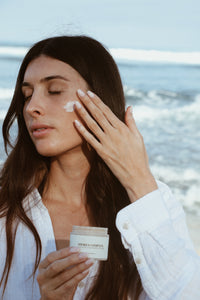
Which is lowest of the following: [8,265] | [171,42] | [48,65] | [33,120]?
[171,42]

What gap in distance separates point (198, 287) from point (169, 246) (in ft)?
0.68

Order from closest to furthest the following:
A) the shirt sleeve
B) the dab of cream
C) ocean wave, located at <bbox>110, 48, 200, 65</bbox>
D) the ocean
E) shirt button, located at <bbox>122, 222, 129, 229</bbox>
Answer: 1. the shirt sleeve
2. shirt button, located at <bbox>122, 222, 129, 229</bbox>
3. the dab of cream
4. the ocean
5. ocean wave, located at <bbox>110, 48, 200, 65</bbox>

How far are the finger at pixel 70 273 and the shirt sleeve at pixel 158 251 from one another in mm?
350

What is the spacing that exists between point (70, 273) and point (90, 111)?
878 mm

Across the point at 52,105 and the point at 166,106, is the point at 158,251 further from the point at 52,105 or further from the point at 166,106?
the point at 166,106

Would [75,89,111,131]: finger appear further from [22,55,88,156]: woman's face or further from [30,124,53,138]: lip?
[30,124,53,138]: lip

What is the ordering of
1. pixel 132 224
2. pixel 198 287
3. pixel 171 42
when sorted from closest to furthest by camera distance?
pixel 198 287 → pixel 132 224 → pixel 171 42

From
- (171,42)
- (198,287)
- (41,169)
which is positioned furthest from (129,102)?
(198,287)

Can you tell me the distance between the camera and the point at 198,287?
1.82 metres

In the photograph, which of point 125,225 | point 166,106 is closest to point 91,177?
point 125,225

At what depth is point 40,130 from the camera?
225cm

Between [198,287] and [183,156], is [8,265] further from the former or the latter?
[183,156]

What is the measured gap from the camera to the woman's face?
87.9 inches

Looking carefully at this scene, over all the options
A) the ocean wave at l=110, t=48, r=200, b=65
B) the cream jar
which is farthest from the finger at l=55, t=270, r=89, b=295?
the ocean wave at l=110, t=48, r=200, b=65
